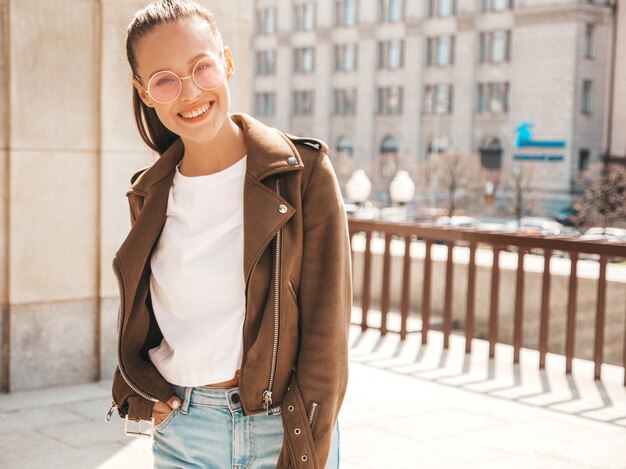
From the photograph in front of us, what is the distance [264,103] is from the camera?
8419cm

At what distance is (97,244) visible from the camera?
6.50 meters

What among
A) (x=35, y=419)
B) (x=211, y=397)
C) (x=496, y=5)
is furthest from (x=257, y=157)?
(x=496, y=5)

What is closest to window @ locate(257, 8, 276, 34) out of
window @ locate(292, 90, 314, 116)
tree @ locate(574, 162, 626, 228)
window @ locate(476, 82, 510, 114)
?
window @ locate(292, 90, 314, 116)

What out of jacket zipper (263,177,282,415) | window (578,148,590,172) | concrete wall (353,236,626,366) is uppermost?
window (578,148,590,172)

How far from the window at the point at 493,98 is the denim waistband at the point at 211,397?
217 ft

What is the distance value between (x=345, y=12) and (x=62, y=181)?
72.5 meters

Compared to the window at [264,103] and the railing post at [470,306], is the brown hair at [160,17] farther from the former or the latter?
the window at [264,103]

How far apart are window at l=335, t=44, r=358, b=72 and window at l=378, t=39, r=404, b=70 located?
8.58ft

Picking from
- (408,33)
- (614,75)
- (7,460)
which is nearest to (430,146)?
(408,33)

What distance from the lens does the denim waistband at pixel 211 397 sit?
2287mm

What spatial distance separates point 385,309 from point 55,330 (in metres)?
3.65

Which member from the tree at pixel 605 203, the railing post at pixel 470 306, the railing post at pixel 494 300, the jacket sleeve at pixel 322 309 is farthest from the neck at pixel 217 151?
the tree at pixel 605 203

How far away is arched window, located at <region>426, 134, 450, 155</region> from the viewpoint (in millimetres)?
69375

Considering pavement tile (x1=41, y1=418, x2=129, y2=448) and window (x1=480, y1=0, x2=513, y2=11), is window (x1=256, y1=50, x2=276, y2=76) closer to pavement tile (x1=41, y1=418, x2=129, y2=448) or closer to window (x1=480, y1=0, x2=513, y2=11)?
window (x1=480, y1=0, x2=513, y2=11)
